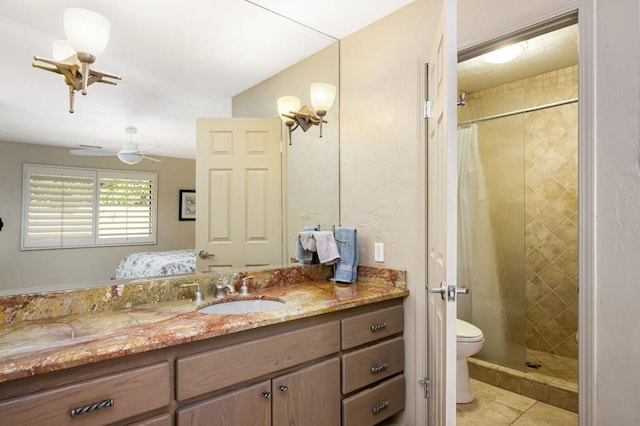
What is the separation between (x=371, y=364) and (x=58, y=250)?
5.01 ft

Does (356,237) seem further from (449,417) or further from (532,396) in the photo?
(532,396)

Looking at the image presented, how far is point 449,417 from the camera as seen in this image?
1.34m

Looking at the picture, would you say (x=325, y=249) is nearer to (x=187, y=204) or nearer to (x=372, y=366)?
(x=372, y=366)

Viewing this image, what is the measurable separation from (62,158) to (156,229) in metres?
0.48

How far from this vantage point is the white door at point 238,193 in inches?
76.0

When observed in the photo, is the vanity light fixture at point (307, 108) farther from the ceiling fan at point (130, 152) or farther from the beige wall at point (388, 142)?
the ceiling fan at point (130, 152)

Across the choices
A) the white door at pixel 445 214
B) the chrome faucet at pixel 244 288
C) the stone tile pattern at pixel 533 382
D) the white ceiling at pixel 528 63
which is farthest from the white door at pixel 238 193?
the stone tile pattern at pixel 533 382

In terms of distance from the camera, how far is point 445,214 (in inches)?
54.2

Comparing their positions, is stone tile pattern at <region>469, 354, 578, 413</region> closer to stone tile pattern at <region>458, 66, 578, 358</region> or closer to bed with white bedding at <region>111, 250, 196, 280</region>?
stone tile pattern at <region>458, 66, 578, 358</region>

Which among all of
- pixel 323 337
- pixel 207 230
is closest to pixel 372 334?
pixel 323 337

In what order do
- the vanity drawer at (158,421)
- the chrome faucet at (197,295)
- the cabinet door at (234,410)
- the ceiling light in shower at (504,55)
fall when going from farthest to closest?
the ceiling light in shower at (504,55) < the chrome faucet at (197,295) < the cabinet door at (234,410) < the vanity drawer at (158,421)

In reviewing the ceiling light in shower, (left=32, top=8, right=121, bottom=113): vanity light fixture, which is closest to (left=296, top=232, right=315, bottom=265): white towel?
(left=32, top=8, right=121, bottom=113): vanity light fixture

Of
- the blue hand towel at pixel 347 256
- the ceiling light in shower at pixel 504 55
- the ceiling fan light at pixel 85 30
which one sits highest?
the ceiling light in shower at pixel 504 55

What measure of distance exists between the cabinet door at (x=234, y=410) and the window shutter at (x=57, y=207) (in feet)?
2.78
